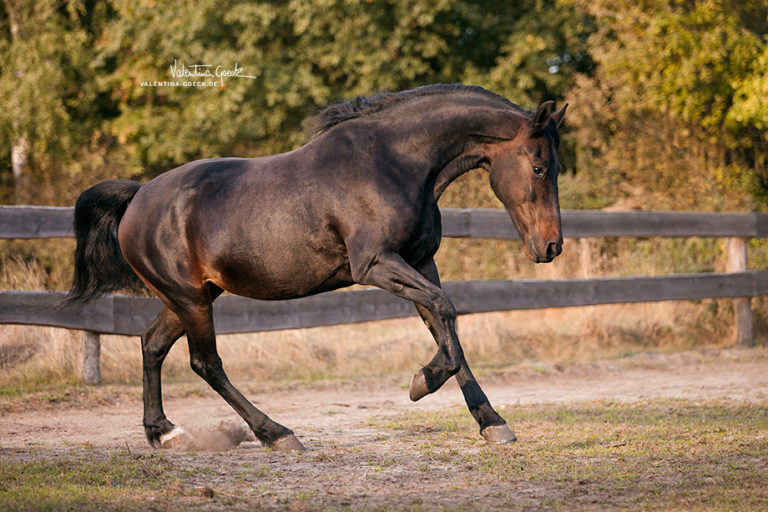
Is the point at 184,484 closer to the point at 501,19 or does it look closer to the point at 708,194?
the point at 708,194

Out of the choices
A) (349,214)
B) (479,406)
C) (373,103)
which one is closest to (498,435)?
(479,406)

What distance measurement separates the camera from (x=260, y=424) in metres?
4.96

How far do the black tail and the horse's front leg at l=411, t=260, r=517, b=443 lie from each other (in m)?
2.13

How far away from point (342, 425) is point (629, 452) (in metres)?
2.09

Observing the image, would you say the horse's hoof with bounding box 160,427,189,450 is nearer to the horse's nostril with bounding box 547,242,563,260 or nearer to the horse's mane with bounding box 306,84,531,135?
the horse's mane with bounding box 306,84,531,135

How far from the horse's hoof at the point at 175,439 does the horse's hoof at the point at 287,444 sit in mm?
563

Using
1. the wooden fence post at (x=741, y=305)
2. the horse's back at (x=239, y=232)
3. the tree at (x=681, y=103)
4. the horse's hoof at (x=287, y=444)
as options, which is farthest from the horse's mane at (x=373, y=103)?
the tree at (x=681, y=103)

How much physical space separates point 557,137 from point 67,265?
798 centimetres

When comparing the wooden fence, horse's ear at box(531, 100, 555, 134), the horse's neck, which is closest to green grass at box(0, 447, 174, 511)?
the wooden fence

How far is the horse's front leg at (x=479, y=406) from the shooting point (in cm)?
491

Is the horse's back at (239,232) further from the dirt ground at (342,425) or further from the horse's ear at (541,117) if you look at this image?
the horse's ear at (541,117)

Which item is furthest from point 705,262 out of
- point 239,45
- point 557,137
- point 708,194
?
point 239,45

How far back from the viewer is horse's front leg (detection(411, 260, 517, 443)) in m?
4.91
